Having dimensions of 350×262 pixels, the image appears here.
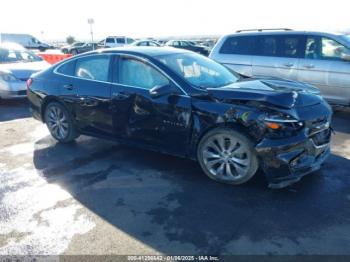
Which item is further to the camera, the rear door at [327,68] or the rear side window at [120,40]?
the rear side window at [120,40]

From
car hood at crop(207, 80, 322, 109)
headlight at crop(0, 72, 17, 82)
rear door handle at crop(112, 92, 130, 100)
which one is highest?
car hood at crop(207, 80, 322, 109)

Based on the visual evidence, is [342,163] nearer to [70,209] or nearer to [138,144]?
[138,144]

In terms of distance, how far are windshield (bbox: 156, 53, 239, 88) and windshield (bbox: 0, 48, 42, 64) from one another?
7035mm

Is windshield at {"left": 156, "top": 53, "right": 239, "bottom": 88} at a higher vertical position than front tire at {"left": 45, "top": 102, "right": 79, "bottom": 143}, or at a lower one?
higher

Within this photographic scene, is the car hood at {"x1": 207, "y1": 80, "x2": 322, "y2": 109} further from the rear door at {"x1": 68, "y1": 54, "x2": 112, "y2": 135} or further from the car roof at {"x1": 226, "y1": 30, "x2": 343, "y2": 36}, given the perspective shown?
the car roof at {"x1": 226, "y1": 30, "x2": 343, "y2": 36}

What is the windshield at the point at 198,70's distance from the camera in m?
4.49

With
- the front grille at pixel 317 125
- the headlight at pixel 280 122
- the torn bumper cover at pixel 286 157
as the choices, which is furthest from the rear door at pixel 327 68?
the headlight at pixel 280 122

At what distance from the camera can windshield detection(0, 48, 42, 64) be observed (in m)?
10.1

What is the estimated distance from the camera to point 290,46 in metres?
7.45

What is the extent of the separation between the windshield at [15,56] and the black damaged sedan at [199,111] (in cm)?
540

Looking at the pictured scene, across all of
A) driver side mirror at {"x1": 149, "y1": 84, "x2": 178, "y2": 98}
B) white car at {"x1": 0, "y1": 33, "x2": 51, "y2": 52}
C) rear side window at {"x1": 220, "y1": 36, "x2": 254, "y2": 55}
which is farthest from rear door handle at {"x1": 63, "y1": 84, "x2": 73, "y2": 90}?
white car at {"x1": 0, "y1": 33, "x2": 51, "y2": 52}

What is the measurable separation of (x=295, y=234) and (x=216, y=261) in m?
0.82

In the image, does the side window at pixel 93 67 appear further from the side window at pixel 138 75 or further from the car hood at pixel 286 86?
the car hood at pixel 286 86

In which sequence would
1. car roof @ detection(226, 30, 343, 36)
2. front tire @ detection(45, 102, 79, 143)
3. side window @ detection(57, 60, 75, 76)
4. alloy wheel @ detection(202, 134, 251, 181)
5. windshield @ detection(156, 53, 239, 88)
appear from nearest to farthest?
1. alloy wheel @ detection(202, 134, 251, 181)
2. windshield @ detection(156, 53, 239, 88)
3. side window @ detection(57, 60, 75, 76)
4. front tire @ detection(45, 102, 79, 143)
5. car roof @ detection(226, 30, 343, 36)
